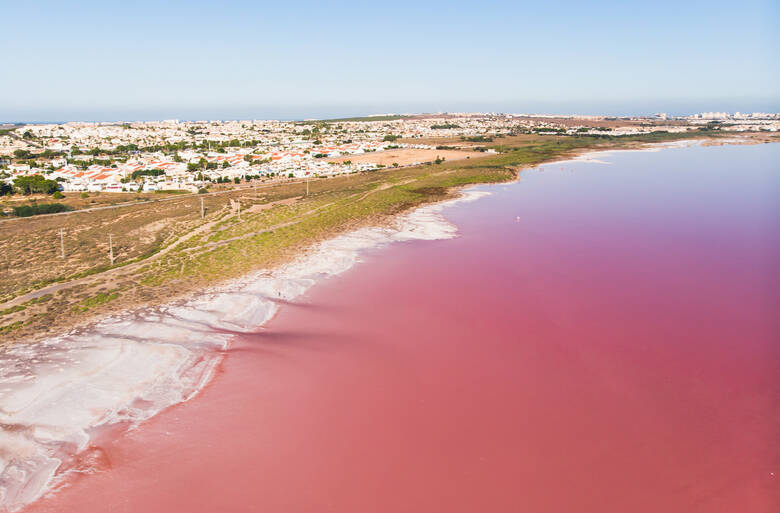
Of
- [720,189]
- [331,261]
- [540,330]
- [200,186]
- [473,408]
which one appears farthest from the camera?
[200,186]

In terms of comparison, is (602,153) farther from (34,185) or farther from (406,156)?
(34,185)

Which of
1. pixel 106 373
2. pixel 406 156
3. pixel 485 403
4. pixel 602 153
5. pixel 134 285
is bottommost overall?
pixel 485 403

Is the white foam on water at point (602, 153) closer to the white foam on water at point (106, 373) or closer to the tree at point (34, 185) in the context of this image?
the white foam on water at point (106, 373)

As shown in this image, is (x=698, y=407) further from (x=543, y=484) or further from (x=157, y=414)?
(x=157, y=414)

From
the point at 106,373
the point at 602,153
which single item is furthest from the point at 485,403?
the point at 602,153

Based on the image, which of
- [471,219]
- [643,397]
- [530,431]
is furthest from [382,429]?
[471,219]

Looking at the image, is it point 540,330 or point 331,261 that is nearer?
point 540,330

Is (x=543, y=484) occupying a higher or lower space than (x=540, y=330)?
lower

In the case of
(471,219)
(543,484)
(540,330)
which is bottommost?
(543,484)
